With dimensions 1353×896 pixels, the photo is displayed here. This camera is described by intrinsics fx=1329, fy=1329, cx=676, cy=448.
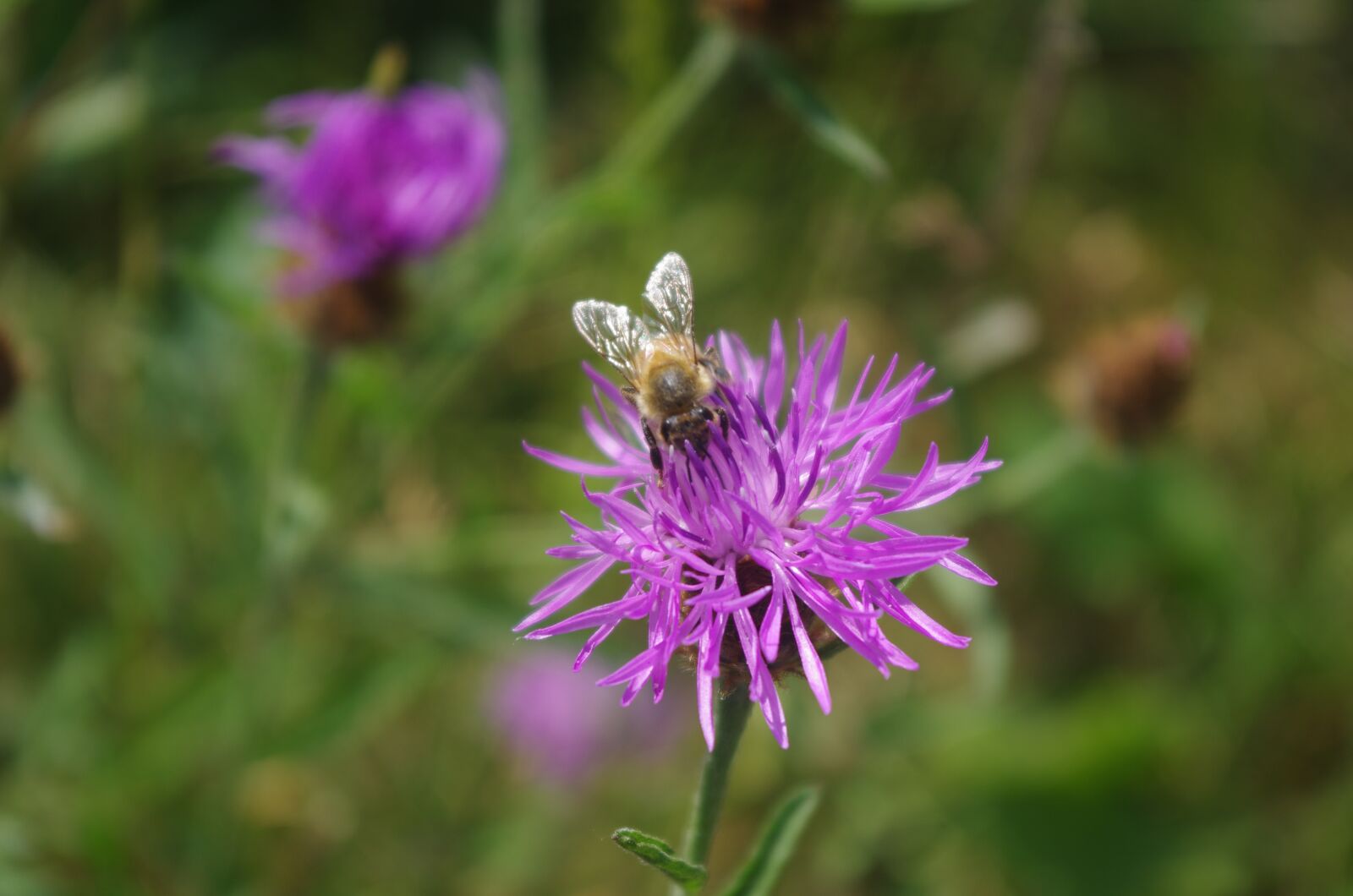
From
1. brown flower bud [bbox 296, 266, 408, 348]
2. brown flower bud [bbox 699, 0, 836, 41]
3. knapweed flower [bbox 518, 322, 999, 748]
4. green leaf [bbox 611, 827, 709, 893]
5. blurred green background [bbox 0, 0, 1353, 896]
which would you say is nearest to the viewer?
green leaf [bbox 611, 827, 709, 893]

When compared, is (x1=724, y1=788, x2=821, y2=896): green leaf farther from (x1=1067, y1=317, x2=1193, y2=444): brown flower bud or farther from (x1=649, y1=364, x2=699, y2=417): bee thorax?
(x1=1067, y1=317, x2=1193, y2=444): brown flower bud

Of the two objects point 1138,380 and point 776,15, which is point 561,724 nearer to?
point 1138,380

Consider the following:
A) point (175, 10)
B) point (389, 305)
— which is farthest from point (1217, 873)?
point (175, 10)

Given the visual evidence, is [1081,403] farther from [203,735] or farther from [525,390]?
[203,735]

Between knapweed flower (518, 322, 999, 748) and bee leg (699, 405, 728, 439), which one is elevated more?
bee leg (699, 405, 728, 439)

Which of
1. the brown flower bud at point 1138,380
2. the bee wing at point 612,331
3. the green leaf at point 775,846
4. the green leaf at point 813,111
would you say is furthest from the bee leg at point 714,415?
the brown flower bud at point 1138,380

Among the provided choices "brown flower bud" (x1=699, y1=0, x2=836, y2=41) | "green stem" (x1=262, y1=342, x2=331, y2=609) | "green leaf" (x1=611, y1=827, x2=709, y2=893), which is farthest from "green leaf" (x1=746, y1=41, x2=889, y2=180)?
"green leaf" (x1=611, y1=827, x2=709, y2=893)
